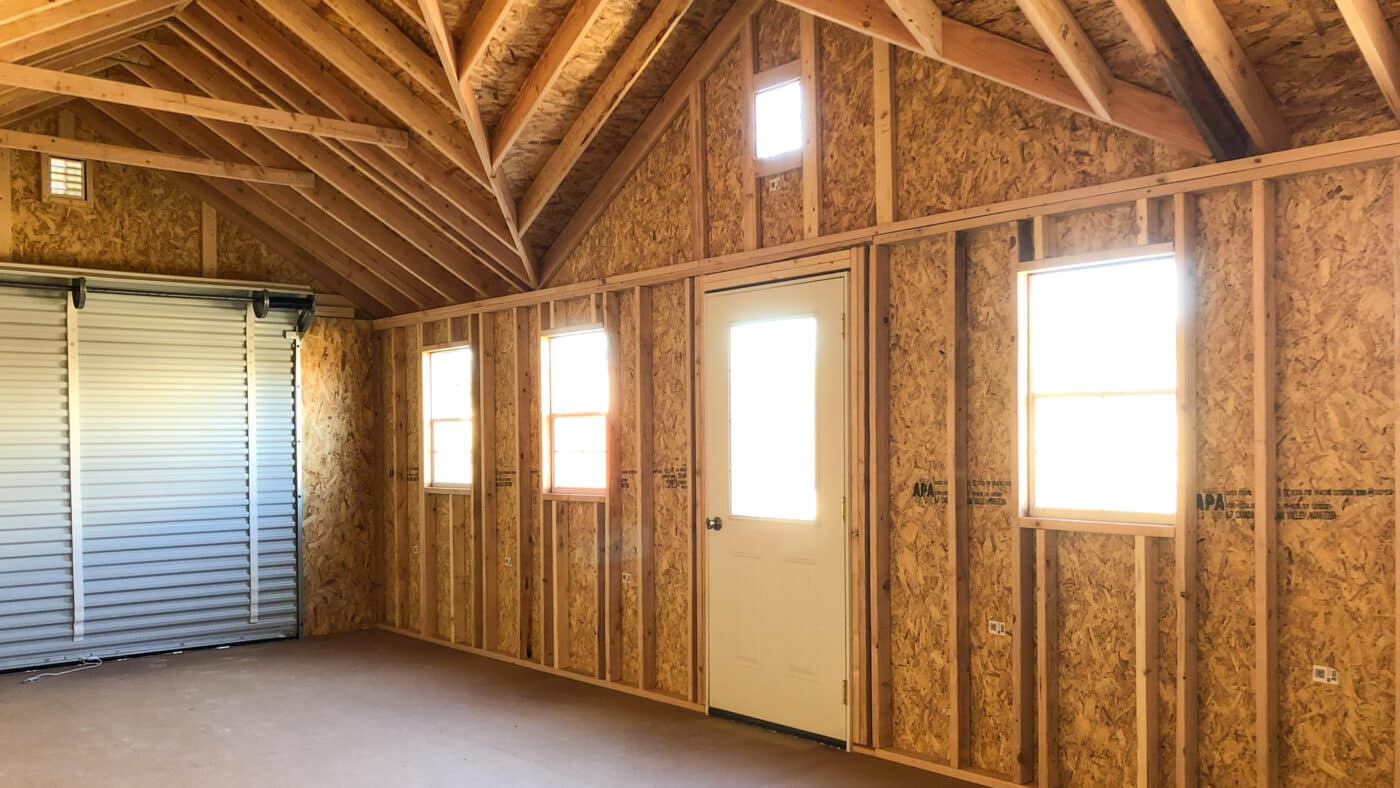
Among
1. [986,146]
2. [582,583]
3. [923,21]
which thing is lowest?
[582,583]

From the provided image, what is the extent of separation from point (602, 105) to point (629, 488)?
2524mm

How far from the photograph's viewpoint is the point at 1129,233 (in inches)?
178

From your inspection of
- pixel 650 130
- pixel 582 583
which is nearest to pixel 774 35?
pixel 650 130

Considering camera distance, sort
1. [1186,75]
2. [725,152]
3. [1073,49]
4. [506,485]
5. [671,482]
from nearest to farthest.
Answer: [1186,75], [1073,49], [725,152], [671,482], [506,485]

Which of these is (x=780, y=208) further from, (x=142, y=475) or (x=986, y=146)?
(x=142, y=475)

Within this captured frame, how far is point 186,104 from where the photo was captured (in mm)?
6398

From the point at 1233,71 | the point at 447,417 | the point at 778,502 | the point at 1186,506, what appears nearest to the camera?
the point at 1233,71

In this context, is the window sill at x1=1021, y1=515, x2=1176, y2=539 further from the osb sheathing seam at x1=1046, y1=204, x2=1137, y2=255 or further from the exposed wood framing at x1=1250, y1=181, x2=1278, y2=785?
the osb sheathing seam at x1=1046, y1=204, x2=1137, y2=255

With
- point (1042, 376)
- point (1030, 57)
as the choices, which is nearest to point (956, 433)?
point (1042, 376)

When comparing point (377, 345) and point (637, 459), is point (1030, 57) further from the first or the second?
point (377, 345)

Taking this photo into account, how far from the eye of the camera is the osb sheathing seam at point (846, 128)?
552 centimetres

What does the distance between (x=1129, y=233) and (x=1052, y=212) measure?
36cm

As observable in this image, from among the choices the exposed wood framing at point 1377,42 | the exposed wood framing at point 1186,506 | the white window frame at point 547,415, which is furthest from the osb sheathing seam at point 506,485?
the exposed wood framing at point 1377,42

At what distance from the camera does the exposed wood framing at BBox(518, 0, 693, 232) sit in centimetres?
579
